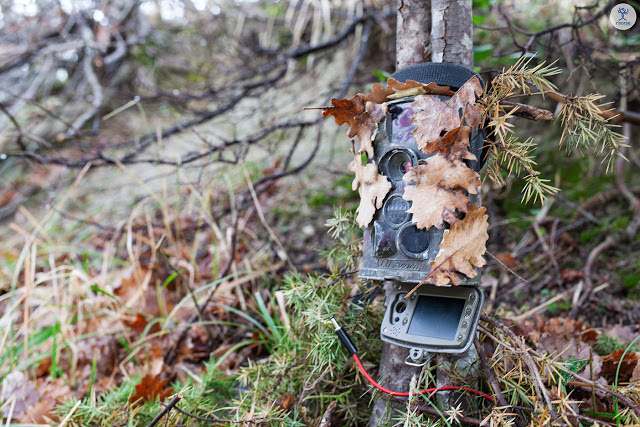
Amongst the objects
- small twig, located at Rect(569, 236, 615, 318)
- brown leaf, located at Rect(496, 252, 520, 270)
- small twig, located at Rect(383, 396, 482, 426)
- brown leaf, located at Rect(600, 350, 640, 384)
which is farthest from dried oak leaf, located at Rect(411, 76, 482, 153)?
brown leaf, located at Rect(496, 252, 520, 270)

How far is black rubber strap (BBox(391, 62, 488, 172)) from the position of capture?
1092 millimetres

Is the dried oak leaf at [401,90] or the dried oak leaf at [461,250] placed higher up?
the dried oak leaf at [401,90]

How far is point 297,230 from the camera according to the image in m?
2.88

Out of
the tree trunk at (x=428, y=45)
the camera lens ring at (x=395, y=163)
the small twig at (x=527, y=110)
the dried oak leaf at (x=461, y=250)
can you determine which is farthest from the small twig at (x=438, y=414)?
the small twig at (x=527, y=110)

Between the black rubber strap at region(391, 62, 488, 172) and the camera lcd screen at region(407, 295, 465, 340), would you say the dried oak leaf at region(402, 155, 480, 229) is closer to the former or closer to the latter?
the black rubber strap at region(391, 62, 488, 172)

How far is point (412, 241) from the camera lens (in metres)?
1.09

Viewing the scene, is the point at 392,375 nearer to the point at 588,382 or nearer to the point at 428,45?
the point at 588,382

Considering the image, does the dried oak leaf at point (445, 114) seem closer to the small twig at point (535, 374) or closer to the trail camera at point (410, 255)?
the trail camera at point (410, 255)

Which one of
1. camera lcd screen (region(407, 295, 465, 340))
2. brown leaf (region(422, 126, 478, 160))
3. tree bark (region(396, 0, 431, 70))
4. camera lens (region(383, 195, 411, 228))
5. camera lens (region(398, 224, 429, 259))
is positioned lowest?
camera lcd screen (region(407, 295, 465, 340))

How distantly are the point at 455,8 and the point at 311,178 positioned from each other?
2.19 meters

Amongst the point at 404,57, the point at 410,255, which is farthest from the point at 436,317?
the point at 404,57

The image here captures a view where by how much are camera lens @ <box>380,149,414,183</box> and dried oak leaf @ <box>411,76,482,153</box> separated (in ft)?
0.27

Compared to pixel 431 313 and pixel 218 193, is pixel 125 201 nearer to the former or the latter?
pixel 218 193

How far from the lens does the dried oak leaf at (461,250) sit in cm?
101
